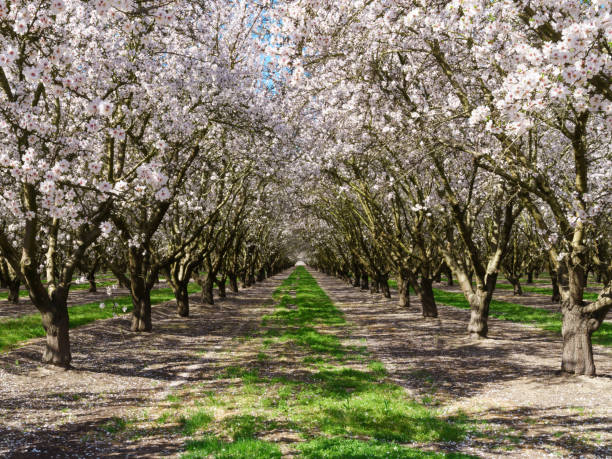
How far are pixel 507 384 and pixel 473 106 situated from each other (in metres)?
7.84

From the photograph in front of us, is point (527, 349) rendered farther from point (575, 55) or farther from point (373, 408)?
point (575, 55)

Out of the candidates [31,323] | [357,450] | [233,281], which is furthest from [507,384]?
[233,281]

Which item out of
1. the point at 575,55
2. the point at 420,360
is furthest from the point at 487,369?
the point at 575,55

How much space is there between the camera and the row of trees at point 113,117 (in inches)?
354

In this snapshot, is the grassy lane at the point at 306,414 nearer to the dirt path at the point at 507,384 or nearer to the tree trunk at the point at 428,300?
the dirt path at the point at 507,384

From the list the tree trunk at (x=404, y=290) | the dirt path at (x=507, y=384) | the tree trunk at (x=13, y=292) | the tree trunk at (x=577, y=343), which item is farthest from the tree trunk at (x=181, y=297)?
the tree trunk at (x=577, y=343)

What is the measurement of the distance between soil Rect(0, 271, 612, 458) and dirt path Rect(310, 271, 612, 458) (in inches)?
1.3

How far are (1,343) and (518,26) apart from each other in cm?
1925

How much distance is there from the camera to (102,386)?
12.1 m

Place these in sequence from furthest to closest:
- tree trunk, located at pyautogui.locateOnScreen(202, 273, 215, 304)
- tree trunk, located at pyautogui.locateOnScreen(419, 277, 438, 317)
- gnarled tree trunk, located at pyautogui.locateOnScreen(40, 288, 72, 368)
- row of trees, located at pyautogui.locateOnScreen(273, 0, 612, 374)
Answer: tree trunk, located at pyautogui.locateOnScreen(202, 273, 215, 304)
tree trunk, located at pyautogui.locateOnScreen(419, 277, 438, 317)
gnarled tree trunk, located at pyautogui.locateOnScreen(40, 288, 72, 368)
row of trees, located at pyautogui.locateOnScreen(273, 0, 612, 374)

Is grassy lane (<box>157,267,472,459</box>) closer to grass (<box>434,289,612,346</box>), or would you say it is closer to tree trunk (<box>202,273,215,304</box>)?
grass (<box>434,289,612,346</box>)

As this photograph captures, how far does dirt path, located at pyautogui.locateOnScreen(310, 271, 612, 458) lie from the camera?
853cm

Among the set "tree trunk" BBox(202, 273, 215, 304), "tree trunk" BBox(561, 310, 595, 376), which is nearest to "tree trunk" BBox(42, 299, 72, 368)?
"tree trunk" BBox(561, 310, 595, 376)

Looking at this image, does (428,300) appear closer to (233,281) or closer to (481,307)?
(481,307)
